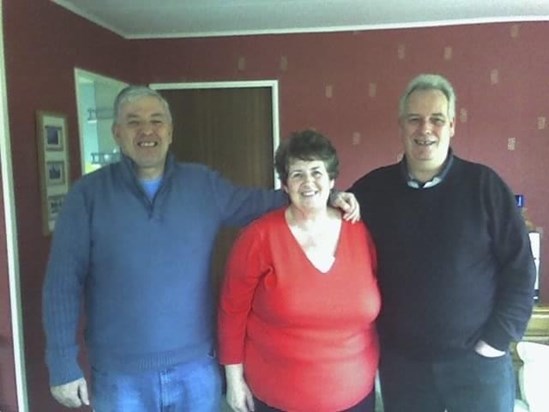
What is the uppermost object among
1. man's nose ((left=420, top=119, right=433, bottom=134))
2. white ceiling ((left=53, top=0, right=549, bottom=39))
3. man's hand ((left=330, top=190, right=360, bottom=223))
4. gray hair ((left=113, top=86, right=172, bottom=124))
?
white ceiling ((left=53, top=0, right=549, bottom=39))

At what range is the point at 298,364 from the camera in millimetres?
1467

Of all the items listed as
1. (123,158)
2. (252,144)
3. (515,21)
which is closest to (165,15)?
(252,144)

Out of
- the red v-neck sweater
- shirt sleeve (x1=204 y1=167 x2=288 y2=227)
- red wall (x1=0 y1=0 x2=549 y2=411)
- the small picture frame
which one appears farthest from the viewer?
red wall (x1=0 y1=0 x2=549 y2=411)

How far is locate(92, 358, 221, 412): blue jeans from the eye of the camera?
1.54 metres

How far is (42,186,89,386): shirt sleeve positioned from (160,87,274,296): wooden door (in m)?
2.56

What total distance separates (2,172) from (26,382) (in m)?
0.88

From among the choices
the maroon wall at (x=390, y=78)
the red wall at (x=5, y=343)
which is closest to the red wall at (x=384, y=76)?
the maroon wall at (x=390, y=78)

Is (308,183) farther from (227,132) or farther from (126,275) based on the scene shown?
(227,132)

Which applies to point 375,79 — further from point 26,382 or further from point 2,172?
point 26,382

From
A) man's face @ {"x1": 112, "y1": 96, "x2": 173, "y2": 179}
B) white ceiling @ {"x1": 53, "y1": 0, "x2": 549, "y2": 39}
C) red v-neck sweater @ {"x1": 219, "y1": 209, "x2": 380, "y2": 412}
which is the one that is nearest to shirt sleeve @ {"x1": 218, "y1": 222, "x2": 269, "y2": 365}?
red v-neck sweater @ {"x1": 219, "y1": 209, "x2": 380, "y2": 412}

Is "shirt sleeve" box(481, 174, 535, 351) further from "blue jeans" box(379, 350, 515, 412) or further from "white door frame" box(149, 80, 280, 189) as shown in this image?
"white door frame" box(149, 80, 280, 189)

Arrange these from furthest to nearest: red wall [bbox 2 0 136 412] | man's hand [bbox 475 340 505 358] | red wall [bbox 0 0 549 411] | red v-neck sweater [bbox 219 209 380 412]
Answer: red wall [bbox 0 0 549 411]
red wall [bbox 2 0 136 412]
man's hand [bbox 475 340 505 358]
red v-neck sweater [bbox 219 209 380 412]

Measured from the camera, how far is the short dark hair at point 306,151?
146 centimetres

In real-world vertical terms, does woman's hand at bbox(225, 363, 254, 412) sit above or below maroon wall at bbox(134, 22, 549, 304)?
below
